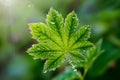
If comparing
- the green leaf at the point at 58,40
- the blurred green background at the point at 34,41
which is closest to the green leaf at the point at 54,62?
the green leaf at the point at 58,40

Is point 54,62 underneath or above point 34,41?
underneath

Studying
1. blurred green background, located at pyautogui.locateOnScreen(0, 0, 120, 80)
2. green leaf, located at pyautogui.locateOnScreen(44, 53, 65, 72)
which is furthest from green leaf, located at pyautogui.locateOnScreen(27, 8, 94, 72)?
blurred green background, located at pyautogui.locateOnScreen(0, 0, 120, 80)

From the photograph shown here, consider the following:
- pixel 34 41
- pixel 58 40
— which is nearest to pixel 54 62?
pixel 58 40

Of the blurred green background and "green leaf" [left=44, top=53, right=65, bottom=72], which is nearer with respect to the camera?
"green leaf" [left=44, top=53, right=65, bottom=72]

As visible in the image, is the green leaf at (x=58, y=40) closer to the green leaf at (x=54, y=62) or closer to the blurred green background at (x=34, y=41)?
the green leaf at (x=54, y=62)

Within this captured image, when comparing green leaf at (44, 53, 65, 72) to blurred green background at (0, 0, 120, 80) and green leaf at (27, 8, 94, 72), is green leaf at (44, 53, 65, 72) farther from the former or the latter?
blurred green background at (0, 0, 120, 80)

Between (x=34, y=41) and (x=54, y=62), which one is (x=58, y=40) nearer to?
(x=54, y=62)
